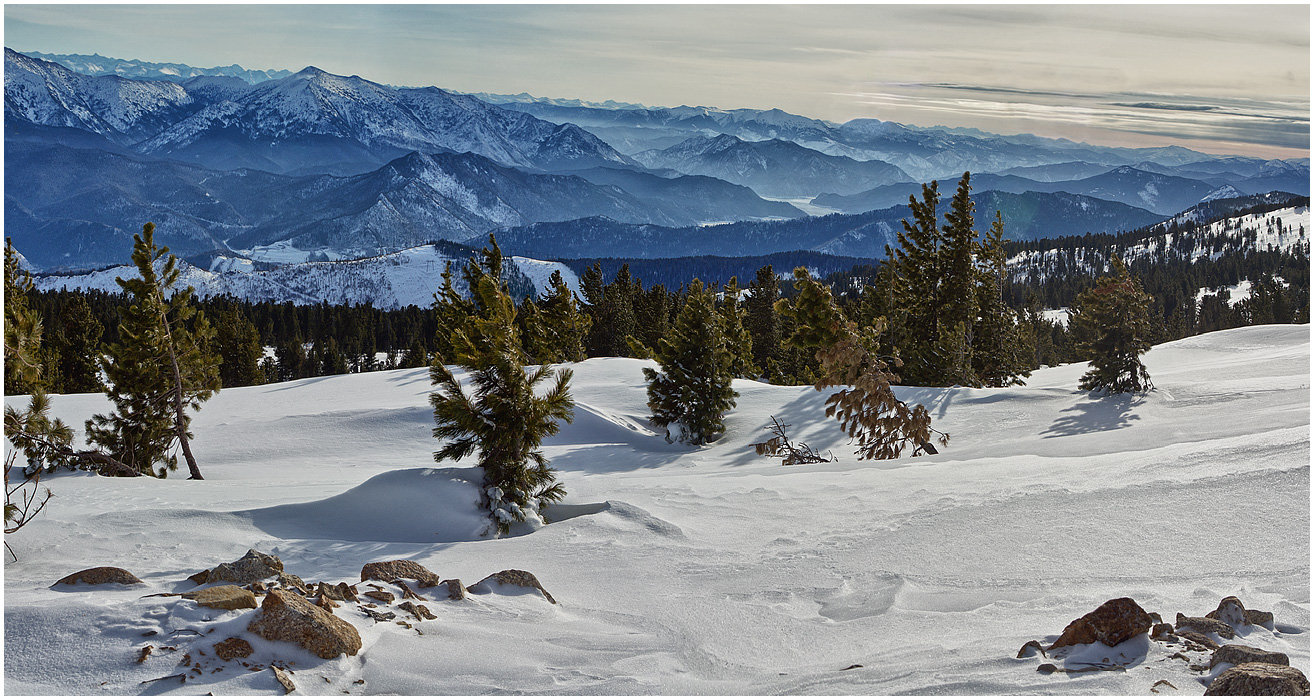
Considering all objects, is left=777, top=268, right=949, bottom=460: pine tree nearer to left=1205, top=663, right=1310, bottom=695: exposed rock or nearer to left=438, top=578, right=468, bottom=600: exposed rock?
left=438, top=578, right=468, bottom=600: exposed rock

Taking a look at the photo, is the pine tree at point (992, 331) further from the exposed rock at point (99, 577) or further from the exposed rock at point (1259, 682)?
the exposed rock at point (99, 577)

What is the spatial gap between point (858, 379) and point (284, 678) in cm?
1664

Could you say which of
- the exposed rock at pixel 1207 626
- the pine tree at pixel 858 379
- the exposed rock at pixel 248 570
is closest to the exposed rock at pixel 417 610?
the exposed rock at pixel 248 570

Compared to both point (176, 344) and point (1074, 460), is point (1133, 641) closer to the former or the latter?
point (1074, 460)

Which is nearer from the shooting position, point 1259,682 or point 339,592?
point 1259,682

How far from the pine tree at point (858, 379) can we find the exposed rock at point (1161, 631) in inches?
501

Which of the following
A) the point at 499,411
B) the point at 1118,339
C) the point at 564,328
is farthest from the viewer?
the point at 564,328

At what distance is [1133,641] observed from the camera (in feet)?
19.1

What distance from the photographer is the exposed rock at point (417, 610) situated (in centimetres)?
715

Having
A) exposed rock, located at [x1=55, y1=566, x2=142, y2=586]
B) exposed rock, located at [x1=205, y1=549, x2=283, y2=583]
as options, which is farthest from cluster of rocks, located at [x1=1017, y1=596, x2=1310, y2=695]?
exposed rock, located at [x1=55, y1=566, x2=142, y2=586]

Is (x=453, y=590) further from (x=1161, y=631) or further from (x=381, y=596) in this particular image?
(x=1161, y=631)

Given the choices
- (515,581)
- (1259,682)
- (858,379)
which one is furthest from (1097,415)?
(515,581)

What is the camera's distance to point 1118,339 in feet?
69.6

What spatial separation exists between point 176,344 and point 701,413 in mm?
15171
